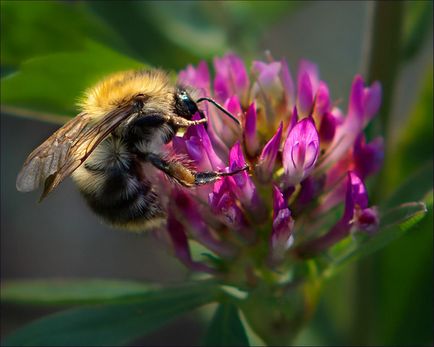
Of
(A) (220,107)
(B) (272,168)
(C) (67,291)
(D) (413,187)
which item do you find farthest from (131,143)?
(D) (413,187)

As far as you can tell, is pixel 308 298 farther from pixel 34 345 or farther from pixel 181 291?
pixel 34 345

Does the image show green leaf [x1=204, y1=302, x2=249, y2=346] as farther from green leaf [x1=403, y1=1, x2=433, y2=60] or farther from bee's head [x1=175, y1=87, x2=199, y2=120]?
green leaf [x1=403, y1=1, x2=433, y2=60]

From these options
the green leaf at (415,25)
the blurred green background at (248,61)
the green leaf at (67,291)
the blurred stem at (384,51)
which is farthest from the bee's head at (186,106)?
the green leaf at (415,25)

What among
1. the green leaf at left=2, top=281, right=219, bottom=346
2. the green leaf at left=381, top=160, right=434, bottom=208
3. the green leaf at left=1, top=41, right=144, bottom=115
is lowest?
the green leaf at left=2, top=281, right=219, bottom=346

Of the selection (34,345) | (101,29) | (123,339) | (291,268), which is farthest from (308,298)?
(101,29)

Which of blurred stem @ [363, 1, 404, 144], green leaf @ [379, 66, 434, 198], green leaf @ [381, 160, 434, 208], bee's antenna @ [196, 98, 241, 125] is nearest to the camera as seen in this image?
bee's antenna @ [196, 98, 241, 125]

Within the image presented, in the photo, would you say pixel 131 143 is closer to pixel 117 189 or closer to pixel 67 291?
pixel 117 189

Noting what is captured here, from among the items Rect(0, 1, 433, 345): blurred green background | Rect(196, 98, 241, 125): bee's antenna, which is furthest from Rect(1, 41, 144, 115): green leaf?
Rect(196, 98, 241, 125): bee's antenna
